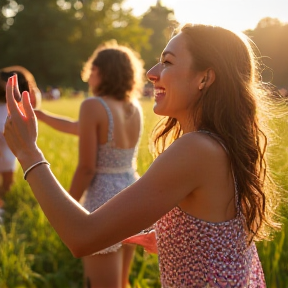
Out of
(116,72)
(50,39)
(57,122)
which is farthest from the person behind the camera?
(50,39)

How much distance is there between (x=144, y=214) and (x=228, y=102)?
394mm

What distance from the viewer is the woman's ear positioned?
145cm

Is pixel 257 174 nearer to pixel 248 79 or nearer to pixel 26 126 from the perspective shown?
pixel 248 79

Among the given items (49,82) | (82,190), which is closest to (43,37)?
(49,82)

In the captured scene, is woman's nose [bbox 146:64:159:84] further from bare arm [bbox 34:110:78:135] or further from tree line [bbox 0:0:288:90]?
tree line [bbox 0:0:288:90]

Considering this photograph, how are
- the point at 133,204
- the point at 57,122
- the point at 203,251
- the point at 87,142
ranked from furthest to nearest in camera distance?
the point at 57,122, the point at 87,142, the point at 203,251, the point at 133,204

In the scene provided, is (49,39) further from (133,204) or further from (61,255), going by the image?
(133,204)

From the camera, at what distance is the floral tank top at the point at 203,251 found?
1.39m

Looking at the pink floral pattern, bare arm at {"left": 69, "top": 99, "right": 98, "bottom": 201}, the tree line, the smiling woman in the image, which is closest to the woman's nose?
the smiling woman

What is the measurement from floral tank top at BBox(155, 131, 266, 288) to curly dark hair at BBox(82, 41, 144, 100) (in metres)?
1.44

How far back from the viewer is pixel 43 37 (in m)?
49.2

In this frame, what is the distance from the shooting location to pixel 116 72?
2.80m

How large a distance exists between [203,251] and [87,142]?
1.36 m

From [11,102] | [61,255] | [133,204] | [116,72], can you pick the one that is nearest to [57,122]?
[116,72]
